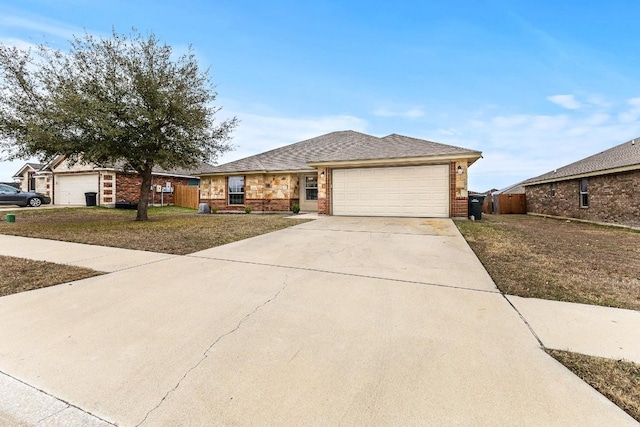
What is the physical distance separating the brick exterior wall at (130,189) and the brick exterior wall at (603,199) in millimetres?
28723

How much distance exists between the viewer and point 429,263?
5.66 m

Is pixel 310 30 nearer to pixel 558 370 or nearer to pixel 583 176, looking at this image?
pixel 558 370

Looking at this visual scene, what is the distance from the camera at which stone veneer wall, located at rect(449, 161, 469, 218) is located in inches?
503

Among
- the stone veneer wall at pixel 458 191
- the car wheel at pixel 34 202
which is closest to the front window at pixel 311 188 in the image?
the stone veneer wall at pixel 458 191

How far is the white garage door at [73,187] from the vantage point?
72.0 feet

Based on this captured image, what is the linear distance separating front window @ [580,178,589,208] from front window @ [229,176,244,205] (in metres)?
19.6

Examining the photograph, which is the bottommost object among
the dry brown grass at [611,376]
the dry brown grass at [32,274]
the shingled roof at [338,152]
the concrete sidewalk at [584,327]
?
the dry brown grass at [611,376]

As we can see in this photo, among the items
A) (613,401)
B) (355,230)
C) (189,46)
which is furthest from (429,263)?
(189,46)

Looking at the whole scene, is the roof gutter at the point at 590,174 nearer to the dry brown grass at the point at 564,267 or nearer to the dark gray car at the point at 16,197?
the dry brown grass at the point at 564,267

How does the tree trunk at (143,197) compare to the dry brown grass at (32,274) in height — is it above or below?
above

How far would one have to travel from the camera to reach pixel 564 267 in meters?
5.41

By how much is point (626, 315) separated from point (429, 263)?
8.93 feet

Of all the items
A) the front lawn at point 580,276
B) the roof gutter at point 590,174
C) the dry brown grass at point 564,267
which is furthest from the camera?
the roof gutter at point 590,174

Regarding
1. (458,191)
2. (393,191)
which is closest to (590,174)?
(458,191)
